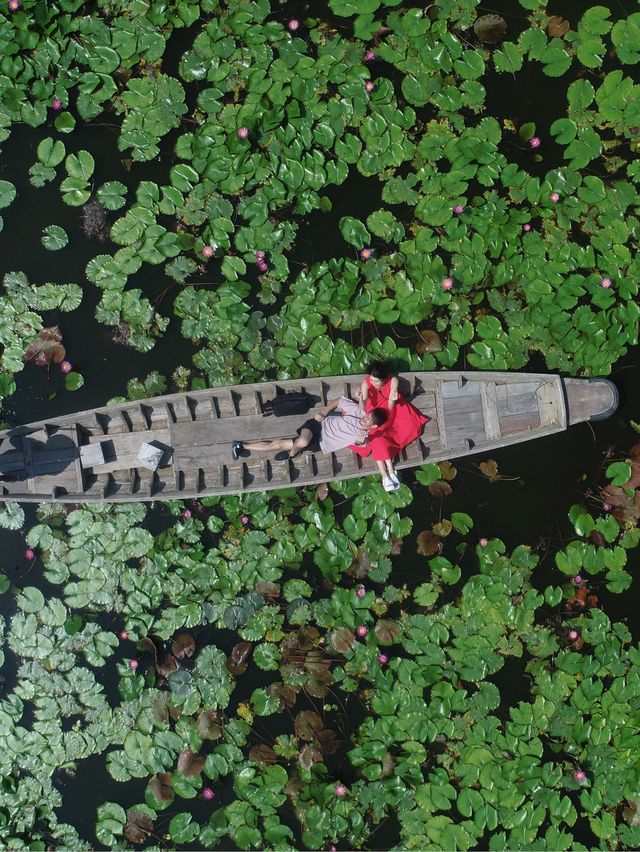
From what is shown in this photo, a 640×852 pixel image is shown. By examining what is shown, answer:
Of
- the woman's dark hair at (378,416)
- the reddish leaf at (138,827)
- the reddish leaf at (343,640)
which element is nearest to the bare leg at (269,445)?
the woman's dark hair at (378,416)

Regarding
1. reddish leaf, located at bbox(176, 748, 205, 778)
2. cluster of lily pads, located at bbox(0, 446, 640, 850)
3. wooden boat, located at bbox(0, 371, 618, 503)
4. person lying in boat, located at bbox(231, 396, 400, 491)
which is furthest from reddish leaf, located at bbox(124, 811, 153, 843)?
person lying in boat, located at bbox(231, 396, 400, 491)

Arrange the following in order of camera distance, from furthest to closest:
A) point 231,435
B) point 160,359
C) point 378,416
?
point 160,359 → point 231,435 → point 378,416

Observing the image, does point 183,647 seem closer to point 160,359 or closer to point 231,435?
point 231,435

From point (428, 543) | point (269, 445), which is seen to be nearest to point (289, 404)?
point (269, 445)

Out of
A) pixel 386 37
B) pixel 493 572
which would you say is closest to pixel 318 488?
pixel 493 572

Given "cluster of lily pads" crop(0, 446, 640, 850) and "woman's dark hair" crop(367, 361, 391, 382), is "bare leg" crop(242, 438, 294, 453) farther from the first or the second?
"woman's dark hair" crop(367, 361, 391, 382)
